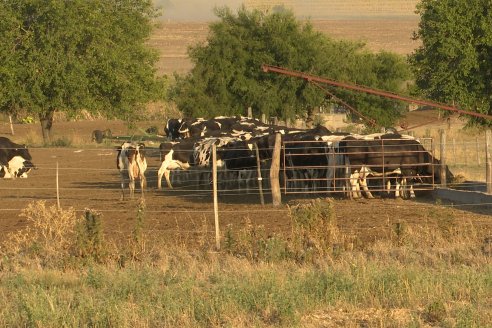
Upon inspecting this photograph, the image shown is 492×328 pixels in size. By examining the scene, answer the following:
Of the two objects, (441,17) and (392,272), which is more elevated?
(441,17)

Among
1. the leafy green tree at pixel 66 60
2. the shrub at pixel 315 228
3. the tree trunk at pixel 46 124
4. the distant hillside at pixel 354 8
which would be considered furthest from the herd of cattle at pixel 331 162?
the distant hillside at pixel 354 8

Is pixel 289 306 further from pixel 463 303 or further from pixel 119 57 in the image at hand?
pixel 119 57

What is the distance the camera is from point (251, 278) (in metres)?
11.7

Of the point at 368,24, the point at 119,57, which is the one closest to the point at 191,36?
the point at 368,24

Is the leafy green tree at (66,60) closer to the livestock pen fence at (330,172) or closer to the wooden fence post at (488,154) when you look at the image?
the livestock pen fence at (330,172)

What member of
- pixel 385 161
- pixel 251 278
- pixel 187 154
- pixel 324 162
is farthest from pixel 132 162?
pixel 251 278

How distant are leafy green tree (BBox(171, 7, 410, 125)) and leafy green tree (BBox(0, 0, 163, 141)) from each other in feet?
11.9

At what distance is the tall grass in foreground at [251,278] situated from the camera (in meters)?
9.87

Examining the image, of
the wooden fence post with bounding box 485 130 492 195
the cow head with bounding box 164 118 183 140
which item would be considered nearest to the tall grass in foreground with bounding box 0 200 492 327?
the wooden fence post with bounding box 485 130 492 195

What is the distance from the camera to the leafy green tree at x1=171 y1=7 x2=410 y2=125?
49.6 meters

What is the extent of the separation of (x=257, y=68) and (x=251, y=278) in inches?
1525

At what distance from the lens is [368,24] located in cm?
16112

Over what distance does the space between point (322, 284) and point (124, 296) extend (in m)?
2.16

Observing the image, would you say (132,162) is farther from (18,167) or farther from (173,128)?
(173,128)
